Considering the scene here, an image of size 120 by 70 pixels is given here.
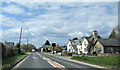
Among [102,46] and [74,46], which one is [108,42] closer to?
[102,46]

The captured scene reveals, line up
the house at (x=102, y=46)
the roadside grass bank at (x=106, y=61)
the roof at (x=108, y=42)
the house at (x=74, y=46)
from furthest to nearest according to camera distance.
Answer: the house at (x=74, y=46) → the roof at (x=108, y=42) → the house at (x=102, y=46) → the roadside grass bank at (x=106, y=61)

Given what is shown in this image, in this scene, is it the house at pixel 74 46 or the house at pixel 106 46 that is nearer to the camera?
the house at pixel 106 46

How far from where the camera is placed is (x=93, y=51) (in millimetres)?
57750

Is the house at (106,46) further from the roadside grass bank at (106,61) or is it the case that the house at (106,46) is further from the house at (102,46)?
the roadside grass bank at (106,61)

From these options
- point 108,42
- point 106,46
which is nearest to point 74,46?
point 108,42

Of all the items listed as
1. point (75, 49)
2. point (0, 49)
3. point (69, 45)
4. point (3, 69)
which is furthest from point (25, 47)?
point (3, 69)

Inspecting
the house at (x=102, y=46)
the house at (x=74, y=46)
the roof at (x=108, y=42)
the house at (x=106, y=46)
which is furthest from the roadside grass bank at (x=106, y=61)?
the house at (x=74, y=46)

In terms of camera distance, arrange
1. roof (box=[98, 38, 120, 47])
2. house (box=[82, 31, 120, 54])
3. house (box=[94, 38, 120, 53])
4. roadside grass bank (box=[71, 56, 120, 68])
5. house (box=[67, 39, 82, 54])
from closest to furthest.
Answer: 1. roadside grass bank (box=[71, 56, 120, 68])
2. house (box=[94, 38, 120, 53])
3. house (box=[82, 31, 120, 54])
4. roof (box=[98, 38, 120, 47])
5. house (box=[67, 39, 82, 54])

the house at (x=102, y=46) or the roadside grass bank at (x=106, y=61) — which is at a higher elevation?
the house at (x=102, y=46)

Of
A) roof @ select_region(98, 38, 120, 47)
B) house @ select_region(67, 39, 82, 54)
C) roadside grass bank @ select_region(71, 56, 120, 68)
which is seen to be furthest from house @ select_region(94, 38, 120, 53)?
roadside grass bank @ select_region(71, 56, 120, 68)

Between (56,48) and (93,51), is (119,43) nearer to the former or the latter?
(93,51)

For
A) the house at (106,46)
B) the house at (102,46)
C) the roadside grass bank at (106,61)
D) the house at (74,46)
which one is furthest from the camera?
the house at (74,46)

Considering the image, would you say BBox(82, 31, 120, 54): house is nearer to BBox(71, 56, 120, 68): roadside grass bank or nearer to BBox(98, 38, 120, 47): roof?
BBox(98, 38, 120, 47): roof

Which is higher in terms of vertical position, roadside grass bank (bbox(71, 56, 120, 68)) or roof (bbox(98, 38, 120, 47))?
roof (bbox(98, 38, 120, 47))
